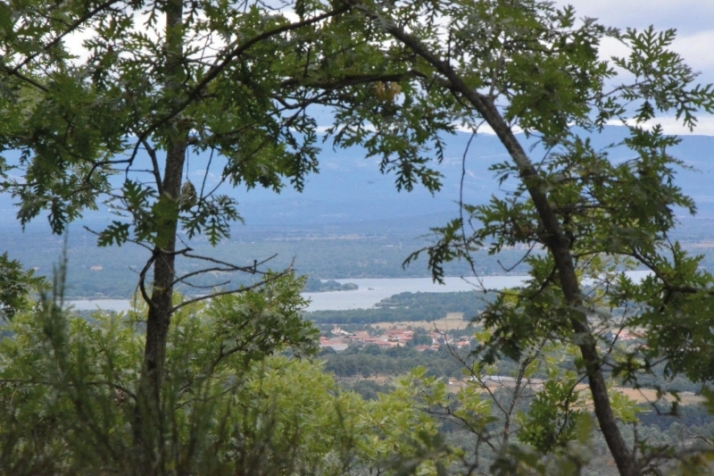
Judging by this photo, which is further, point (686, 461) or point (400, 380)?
point (400, 380)

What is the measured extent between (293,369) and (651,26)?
653cm

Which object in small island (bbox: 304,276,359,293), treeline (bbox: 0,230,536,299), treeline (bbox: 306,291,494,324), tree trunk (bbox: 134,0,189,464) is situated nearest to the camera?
tree trunk (bbox: 134,0,189,464)

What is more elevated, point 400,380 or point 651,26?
point 651,26

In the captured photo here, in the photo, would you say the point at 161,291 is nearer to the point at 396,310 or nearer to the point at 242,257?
the point at 396,310

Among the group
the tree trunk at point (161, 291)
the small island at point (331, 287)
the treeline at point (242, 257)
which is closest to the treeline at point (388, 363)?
the tree trunk at point (161, 291)

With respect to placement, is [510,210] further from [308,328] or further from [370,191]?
[370,191]

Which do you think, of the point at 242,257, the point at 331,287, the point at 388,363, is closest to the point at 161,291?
the point at 388,363

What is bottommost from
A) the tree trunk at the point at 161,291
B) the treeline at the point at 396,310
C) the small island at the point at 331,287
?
the treeline at the point at 396,310

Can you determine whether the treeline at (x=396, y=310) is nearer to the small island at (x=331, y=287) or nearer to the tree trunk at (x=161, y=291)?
the small island at (x=331, y=287)

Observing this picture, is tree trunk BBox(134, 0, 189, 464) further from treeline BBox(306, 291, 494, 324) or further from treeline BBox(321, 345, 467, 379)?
treeline BBox(306, 291, 494, 324)

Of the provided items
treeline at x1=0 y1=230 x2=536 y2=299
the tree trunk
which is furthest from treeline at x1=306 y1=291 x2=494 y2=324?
the tree trunk

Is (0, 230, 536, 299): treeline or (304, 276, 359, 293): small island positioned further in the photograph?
(304, 276, 359, 293): small island

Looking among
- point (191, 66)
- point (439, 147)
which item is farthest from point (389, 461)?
point (191, 66)

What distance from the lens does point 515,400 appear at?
5172 millimetres
